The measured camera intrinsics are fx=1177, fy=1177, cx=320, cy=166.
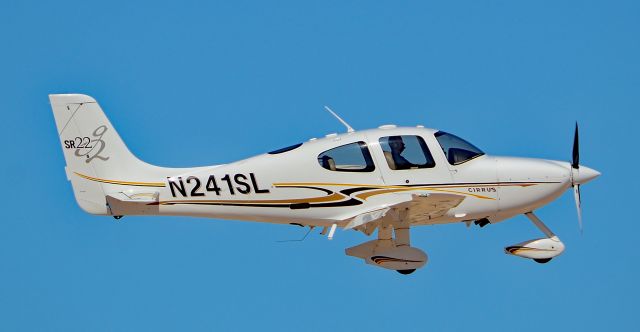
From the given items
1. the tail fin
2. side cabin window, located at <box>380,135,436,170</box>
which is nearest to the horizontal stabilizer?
the tail fin

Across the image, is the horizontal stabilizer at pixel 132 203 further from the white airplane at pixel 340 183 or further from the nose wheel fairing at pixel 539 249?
the nose wheel fairing at pixel 539 249

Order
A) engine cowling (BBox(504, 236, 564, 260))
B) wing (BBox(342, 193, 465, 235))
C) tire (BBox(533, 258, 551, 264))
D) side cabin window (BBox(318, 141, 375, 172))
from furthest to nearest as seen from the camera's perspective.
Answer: tire (BBox(533, 258, 551, 264))
engine cowling (BBox(504, 236, 564, 260))
side cabin window (BBox(318, 141, 375, 172))
wing (BBox(342, 193, 465, 235))

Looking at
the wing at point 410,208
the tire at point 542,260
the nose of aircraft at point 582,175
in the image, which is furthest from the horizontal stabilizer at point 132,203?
the nose of aircraft at point 582,175

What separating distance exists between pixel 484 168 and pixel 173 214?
525 centimetres

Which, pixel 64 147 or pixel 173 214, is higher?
pixel 64 147

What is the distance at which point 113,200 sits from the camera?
19.4 meters

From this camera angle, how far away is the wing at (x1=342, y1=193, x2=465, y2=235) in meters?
19.0

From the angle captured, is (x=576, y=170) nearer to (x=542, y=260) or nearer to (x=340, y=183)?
(x=542, y=260)

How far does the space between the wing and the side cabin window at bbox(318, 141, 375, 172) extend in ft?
2.31

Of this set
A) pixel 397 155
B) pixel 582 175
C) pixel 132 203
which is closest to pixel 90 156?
pixel 132 203

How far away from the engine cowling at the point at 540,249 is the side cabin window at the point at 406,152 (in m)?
2.21

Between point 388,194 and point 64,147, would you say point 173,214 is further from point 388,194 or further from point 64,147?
point 388,194

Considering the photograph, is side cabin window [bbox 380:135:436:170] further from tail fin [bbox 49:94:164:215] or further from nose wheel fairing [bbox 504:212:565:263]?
tail fin [bbox 49:94:164:215]

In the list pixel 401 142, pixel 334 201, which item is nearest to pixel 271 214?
pixel 334 201
